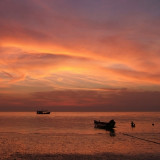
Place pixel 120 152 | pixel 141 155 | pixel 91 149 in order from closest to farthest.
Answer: pixel 141 155 → pixel 120 152 → pixel 91 149

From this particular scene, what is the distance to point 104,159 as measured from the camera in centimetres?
3028

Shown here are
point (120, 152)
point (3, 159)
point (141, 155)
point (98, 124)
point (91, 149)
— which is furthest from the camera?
point (98, 124)

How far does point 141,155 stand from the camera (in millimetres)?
32719

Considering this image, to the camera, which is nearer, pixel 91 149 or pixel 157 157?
pixel 157 157

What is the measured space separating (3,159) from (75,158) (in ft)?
31.9

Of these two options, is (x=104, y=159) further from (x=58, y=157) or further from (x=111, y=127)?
(x=111, y=127)

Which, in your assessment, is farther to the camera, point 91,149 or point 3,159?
point 91,149

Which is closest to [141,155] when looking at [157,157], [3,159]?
[157,157]

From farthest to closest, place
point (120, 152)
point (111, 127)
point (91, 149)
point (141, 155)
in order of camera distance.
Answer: point (111, 127) → point (91, 149) → point (120, 152) → point (141, 155)

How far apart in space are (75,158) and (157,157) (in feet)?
37.3

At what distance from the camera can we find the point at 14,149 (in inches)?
1474

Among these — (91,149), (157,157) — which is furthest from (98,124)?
(157,157)

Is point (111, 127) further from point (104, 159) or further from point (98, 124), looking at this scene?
point (104, 159)

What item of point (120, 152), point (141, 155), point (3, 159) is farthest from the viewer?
point (120, 152)
